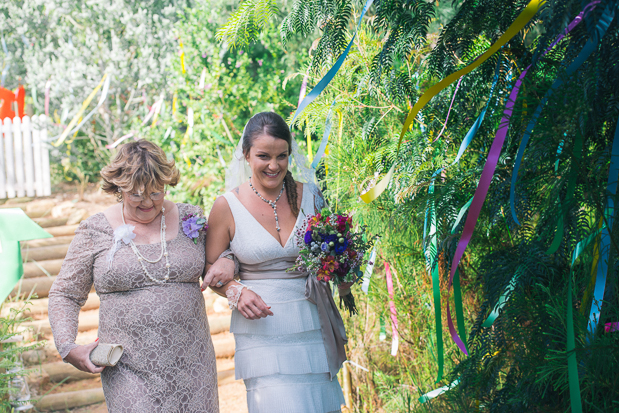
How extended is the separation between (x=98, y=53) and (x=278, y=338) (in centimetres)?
1120

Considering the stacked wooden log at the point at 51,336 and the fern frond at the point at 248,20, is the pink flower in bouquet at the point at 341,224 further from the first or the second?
the stacked wooden log at the point at 51,336

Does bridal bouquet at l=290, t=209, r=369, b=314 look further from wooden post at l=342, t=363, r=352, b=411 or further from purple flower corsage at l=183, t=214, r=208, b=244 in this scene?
wooden post at l=342, t=363, r=352, b=411

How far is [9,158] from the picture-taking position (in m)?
8.65

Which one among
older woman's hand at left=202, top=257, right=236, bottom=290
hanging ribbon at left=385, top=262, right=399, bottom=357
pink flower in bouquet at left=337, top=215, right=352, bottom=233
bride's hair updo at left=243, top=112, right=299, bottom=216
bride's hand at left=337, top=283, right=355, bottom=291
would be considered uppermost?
bride's hair updo at left=243, top=112, right=299, bottom=216

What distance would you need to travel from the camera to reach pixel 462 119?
6.86 feet

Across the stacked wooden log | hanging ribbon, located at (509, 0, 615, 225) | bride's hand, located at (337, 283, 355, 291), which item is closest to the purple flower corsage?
bride's hand, located at (337, 283, 355, 291)

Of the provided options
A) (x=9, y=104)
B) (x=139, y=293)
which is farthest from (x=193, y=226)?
(x=9, y=104)

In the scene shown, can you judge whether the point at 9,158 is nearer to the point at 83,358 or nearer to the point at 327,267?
the point at 83,358

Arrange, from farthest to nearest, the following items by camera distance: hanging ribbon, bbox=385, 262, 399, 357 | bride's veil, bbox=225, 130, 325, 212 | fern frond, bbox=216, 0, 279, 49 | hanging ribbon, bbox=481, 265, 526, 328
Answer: hanging ribbon, bbox=385, 262, 399, 357 < bride's veil, bbox=225, 130, 325, 212 < fern frond, bbox=216, 0, 279, 49 < hanging ribbon, bbox=481, 265, 526, 328

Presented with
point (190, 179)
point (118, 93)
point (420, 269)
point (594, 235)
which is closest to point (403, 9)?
point (594, 235)

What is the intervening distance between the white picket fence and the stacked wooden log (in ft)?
1.90

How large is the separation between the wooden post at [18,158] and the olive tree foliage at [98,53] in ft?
5.17

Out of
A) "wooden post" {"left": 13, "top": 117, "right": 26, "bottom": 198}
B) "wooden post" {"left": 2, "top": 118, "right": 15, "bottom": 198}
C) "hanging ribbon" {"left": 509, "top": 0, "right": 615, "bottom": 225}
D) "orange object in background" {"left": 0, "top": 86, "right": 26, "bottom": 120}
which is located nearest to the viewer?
"hanging ribbon" {"left": 509, "top": 0, "right": 615, "bottom": 225}

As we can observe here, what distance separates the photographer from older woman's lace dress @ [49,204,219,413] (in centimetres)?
225
